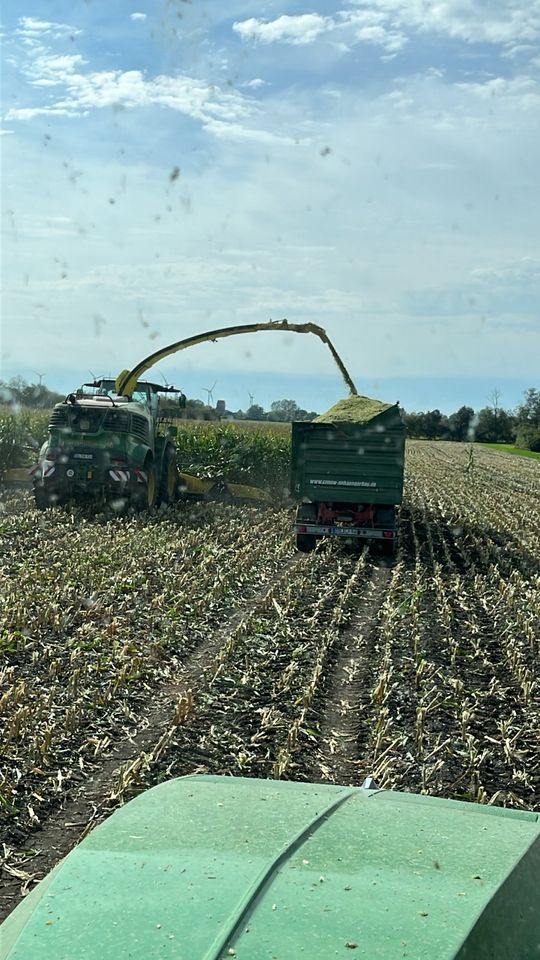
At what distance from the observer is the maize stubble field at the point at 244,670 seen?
5937 millimetres

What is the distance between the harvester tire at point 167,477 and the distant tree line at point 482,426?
58948mm

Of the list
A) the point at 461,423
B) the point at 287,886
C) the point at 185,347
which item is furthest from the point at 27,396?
the point at 461,423

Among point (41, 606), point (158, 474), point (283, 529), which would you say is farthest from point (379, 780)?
point (158, 474)

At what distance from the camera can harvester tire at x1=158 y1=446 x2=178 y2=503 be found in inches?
761

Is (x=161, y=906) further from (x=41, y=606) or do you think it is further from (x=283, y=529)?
(x=283, y=529)

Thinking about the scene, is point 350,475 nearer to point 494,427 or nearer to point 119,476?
point 119,476

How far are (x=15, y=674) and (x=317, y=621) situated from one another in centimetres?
355

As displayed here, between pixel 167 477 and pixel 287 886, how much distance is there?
17589mm

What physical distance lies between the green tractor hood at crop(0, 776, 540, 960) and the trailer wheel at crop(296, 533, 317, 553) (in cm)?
1296

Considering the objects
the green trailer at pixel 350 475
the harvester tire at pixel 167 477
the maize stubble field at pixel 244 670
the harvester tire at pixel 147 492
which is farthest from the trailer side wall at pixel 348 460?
the harvester tire at pixel 167 477

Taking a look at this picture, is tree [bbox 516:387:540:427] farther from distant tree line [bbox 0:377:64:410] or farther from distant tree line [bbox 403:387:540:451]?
distant tree line [bbox 0:377:64:410]

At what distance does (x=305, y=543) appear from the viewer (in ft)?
51.2

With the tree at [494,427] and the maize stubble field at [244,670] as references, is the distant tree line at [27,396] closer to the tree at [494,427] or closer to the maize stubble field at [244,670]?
the maize stubble field at [244,670]

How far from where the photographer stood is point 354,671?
8445mm
